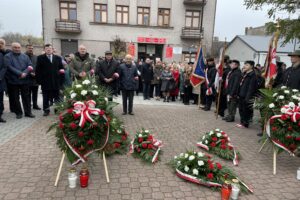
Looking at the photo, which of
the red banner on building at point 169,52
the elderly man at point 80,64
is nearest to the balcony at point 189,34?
the red banner on building at point 169,52

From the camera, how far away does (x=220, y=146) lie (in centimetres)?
508

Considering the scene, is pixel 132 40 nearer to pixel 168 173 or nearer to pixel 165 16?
pixel 165 16

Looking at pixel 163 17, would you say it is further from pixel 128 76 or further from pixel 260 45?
pixel 128 76

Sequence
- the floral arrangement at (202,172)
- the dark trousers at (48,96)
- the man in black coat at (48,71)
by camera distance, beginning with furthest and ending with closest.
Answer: the dark trousers at (48,96) < the man in black coat at (48,71) < the floral arrangement at (202,172)

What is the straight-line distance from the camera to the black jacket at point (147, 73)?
11.6 metres

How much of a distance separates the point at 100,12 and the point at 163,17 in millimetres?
6594

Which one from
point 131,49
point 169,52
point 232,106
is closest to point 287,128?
point 232,106

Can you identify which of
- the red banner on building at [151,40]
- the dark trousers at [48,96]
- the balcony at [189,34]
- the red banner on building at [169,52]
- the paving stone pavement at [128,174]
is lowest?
the paving stone pavement at [128,174]

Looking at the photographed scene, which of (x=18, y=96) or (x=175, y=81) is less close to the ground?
(x=175, y=81)

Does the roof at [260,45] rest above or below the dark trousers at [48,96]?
above

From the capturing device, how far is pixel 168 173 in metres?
4.18

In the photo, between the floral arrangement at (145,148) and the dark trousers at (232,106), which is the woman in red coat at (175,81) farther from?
the floral arrangement at (145,148)

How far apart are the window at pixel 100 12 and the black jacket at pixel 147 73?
15396 millimetres

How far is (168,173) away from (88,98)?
6.23 feet
